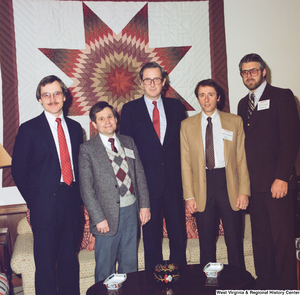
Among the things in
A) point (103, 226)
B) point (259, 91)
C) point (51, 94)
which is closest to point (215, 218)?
point (103, 226)

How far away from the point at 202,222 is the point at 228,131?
699 millimetres

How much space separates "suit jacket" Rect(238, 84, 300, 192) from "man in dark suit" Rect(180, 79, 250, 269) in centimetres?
8

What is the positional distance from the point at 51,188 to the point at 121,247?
63 centimetres

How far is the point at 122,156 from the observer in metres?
2.22

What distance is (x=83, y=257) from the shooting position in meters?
2.57

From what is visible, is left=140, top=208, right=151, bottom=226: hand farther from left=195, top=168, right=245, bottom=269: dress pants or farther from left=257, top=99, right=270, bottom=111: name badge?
left=257, top=99, right=270, bottom=111: name badge

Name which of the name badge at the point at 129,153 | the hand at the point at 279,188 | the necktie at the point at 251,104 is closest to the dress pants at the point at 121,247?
the name badge at the point at 129,153

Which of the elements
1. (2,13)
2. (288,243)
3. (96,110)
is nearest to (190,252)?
(288,243)

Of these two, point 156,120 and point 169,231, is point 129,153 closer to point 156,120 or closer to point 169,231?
point 156,120

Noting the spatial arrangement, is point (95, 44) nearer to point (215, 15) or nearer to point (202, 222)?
point (215, 15)

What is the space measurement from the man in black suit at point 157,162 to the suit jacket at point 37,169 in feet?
1.99

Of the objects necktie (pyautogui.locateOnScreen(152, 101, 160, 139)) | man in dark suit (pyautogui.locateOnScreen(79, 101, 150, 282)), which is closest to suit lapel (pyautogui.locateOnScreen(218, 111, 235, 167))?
necktie (pyautogui.locateOnScreen(152, 101, 160, 139))

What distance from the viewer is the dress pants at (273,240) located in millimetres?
2301

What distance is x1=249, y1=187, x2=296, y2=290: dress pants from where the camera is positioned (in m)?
2.30
